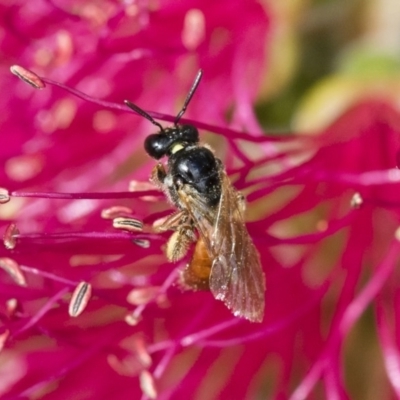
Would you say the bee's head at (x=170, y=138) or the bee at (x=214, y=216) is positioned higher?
the bee's head at (x=170, y=138)

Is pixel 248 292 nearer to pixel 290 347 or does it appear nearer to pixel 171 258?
pixel 171 258

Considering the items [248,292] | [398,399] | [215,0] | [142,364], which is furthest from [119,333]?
[215,0]

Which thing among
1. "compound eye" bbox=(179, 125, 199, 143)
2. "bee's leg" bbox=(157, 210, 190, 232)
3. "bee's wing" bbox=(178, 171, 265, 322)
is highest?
"compound eye" bbox=(179, 125, 199, 143)

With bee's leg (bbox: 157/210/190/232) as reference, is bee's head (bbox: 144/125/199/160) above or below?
above
